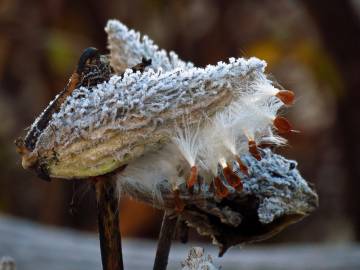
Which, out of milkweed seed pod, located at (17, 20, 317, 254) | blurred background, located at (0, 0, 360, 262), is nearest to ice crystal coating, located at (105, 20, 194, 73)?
milkweed seed pod, located at (17, 20, 317, 254)

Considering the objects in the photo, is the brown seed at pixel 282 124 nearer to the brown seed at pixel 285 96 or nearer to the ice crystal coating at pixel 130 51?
the brown seed at pixel 285 96

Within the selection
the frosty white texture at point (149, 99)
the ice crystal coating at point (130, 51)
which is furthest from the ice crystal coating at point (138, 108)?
the ice crystal coating at point (130, 51)

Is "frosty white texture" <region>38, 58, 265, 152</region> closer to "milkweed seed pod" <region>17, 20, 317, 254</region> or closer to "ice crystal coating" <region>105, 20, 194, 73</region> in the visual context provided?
"milkweed seed pod" <region>17, 20, 317, 254</region>

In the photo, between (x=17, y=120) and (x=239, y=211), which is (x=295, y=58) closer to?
(x=17, y=120)

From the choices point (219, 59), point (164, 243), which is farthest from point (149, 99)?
point (219, 59)

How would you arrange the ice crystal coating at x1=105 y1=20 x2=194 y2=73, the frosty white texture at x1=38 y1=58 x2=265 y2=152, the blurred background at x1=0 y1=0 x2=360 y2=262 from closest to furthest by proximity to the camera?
1. the frosty white texture at x1=38 y1=58 x2=265 y2=152
2. the ice crystal coating at x1=105 y1=20 x2=194 y2=73
3. the blurred background at x1=0 y1=0 x2=360 y2=262

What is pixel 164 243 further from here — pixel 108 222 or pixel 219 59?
pixel 219 59
